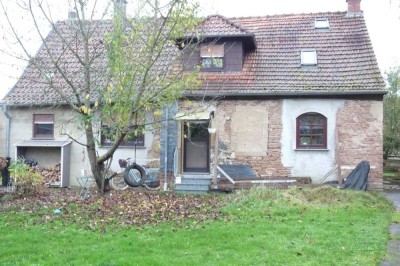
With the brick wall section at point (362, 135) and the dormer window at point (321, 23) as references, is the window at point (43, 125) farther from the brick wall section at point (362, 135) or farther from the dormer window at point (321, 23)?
the dormer window at point (321, 23)

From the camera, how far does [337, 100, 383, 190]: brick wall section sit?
1566cm

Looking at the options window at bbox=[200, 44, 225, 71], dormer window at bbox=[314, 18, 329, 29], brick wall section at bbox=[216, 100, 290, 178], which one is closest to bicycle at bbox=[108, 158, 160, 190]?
brick wall section at bbox=[216, 100, 290, 178]

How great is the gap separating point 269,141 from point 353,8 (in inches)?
306

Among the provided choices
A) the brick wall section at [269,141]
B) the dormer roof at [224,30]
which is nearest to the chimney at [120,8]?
the dormer roof at [224,30]

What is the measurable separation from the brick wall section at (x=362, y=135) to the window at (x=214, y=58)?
5022 millimetres

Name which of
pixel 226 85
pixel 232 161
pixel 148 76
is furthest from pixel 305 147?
pixel 148 76

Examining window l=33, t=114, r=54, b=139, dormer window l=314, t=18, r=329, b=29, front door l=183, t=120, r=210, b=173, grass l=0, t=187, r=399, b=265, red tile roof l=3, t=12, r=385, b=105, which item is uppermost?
dormer window l=314, t=18, r=329, b=29

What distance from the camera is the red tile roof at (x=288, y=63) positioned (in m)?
16.1

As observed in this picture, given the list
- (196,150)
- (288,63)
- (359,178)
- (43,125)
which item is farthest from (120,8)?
(359,178)

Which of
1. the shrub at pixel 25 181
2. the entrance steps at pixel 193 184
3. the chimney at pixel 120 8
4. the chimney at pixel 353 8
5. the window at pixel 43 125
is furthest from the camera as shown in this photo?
the chimney at pixel 353 8

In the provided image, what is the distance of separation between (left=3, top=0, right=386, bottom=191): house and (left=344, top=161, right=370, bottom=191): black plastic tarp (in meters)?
0.64

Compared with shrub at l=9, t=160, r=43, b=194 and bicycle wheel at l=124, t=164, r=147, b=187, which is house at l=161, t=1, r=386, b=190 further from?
shrub at l=9, t=160, r=43, b=194

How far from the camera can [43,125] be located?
18.3m

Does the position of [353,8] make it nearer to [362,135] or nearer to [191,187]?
[362,135]
